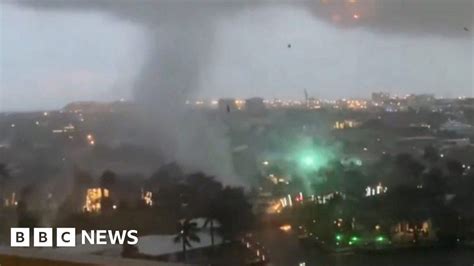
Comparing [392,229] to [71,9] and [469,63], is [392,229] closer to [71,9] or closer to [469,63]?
[469,63]

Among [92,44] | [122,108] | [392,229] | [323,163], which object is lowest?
[392,229]

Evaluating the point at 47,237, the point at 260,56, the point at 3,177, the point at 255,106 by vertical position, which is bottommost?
the point at 47,237

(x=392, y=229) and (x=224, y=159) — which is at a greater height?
(x=224, y=159)

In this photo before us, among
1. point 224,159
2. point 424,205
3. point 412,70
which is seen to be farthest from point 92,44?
point 424,205

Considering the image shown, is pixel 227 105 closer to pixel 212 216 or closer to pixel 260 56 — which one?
pixel 260 56

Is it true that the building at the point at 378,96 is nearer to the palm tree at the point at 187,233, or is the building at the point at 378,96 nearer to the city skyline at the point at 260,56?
the city skyline at the point at 260,56

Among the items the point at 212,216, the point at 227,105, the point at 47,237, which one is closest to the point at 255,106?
the point at 227,105

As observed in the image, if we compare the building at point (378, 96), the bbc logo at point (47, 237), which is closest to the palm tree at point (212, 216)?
the bbc logo at point (47, 237)
